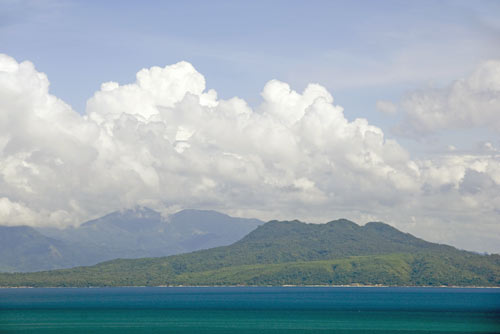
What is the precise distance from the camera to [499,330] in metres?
197

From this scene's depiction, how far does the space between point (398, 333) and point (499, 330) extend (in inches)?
1173

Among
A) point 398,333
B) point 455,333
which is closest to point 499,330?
point 455,333

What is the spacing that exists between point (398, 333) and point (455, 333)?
1731 cm

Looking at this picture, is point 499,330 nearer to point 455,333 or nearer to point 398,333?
point 455,333

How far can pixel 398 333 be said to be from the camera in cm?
19875

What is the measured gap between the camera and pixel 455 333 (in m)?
199

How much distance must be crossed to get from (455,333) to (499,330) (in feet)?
41.7
